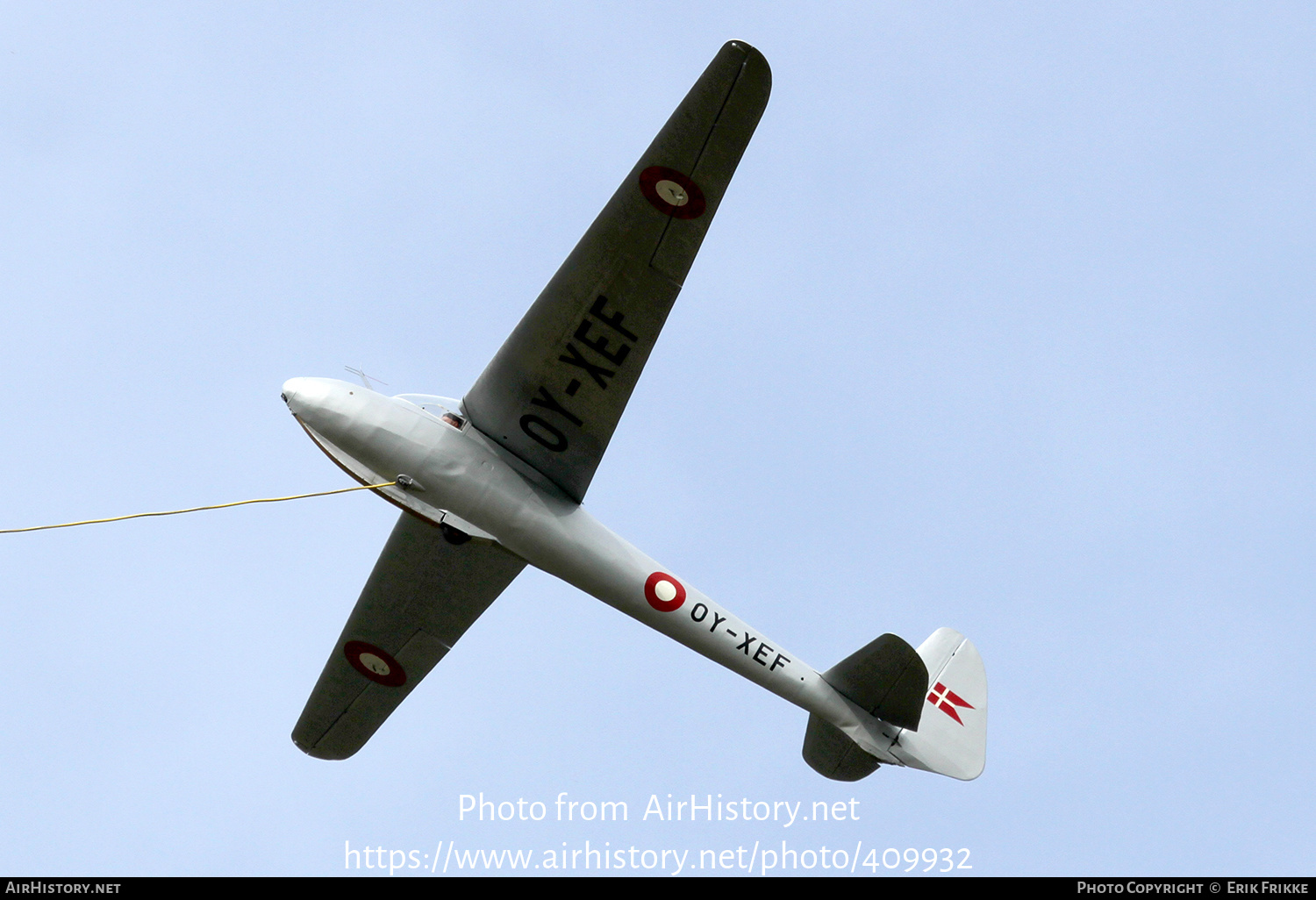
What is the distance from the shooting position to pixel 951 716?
17.3m

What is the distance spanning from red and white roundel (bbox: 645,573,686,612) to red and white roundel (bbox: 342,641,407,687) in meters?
4.00

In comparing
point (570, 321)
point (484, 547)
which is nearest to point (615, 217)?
point (570, 321)

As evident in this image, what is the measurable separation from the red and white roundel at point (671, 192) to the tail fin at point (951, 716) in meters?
6.80

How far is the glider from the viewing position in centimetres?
1312

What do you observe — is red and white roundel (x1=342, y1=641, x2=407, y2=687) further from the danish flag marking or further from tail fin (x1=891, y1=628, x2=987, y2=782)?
the danish flag marking

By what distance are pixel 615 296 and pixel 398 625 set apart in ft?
17.9

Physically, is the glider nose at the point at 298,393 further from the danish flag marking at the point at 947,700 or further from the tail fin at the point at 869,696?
the danish flag marking at the point at 947,700

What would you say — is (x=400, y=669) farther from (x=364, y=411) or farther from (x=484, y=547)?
(x=364, y=411)

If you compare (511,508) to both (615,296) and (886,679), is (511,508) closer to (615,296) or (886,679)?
(615,296)

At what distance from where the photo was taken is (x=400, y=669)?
16.8m

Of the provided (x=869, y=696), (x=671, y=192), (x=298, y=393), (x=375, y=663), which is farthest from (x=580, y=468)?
(x=869, y=696)

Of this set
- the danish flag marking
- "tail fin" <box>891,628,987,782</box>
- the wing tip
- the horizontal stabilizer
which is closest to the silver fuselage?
the horizontal stabilizer

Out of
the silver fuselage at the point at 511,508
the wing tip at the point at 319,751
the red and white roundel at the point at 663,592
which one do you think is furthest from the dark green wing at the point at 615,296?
the wing tip at the point at 319,751
